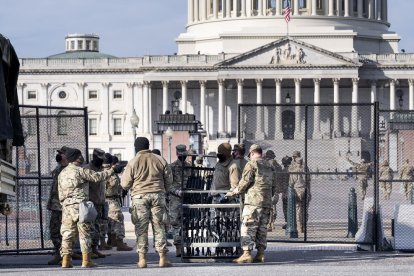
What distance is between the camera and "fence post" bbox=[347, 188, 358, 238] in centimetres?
3048

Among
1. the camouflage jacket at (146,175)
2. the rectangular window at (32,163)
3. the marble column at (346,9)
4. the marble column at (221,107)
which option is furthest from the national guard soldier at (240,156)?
the marble column at (346,9)

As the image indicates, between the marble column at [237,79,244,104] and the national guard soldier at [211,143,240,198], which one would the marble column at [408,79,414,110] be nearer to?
the marble column at [237,79,244,104]

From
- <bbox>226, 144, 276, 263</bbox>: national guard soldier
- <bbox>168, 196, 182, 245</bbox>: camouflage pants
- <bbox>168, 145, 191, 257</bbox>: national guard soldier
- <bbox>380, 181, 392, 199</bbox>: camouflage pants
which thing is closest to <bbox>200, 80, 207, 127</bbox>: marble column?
<bbox>380, 181, 392, 199</bbox>: camouflage pants

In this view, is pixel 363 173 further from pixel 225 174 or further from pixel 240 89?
pixel 240 89

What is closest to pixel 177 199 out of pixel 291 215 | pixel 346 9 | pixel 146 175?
pixel 146 175

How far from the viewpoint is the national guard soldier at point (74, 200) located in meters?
24.5

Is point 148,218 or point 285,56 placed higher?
point 285,56

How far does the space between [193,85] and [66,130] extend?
102m

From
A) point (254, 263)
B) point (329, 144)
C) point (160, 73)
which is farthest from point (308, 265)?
point (160, 73)

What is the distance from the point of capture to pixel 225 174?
26.1 m

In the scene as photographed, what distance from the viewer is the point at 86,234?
24500mm

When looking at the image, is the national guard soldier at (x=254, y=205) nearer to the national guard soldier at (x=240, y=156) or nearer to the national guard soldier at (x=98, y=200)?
the national guard soldier at (x=240, y=156)

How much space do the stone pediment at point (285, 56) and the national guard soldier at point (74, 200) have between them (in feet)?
338

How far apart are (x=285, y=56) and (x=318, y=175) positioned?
9688 centimetres
